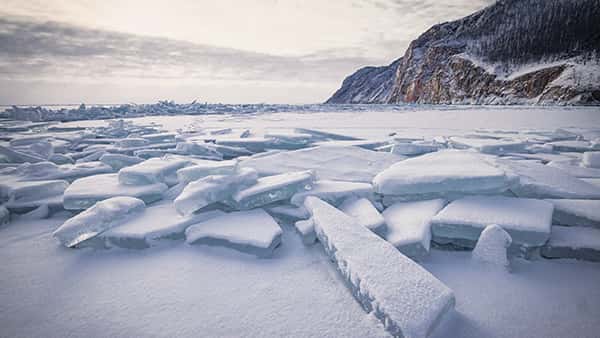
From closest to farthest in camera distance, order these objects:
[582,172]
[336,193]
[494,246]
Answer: [494,246] → [336,193] → [582,172]

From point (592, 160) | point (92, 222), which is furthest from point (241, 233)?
point (592, 160)

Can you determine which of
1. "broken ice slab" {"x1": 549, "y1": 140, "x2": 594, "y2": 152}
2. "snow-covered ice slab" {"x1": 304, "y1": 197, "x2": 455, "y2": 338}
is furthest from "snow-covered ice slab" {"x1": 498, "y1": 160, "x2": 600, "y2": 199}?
"broken ice slab" {"x1": 549, "y1": 140, "x2": 594, "y2": 152}

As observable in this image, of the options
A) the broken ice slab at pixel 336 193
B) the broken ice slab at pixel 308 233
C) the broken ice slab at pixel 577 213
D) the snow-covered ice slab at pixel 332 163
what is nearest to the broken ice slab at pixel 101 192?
the snow-covered ice slab at pixel 332 163

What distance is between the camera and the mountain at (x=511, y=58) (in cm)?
2245

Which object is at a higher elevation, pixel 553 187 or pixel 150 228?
pixel 553 187

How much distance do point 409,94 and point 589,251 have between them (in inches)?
1688

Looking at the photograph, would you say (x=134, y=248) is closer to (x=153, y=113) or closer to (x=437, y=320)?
(x=437, y=320)

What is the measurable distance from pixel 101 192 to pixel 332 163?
160 centimetres

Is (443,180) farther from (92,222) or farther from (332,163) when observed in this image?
(92,222)

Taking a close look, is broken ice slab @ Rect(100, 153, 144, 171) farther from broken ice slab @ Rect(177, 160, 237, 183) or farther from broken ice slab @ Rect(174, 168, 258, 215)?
broken ice slab @ Rect(174, 168, 258, 215)

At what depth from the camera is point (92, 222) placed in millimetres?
1217

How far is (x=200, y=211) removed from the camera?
1.41 m

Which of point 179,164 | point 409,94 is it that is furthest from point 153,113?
point 409,94

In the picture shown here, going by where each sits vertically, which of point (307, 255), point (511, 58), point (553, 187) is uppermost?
point (511, 58)
